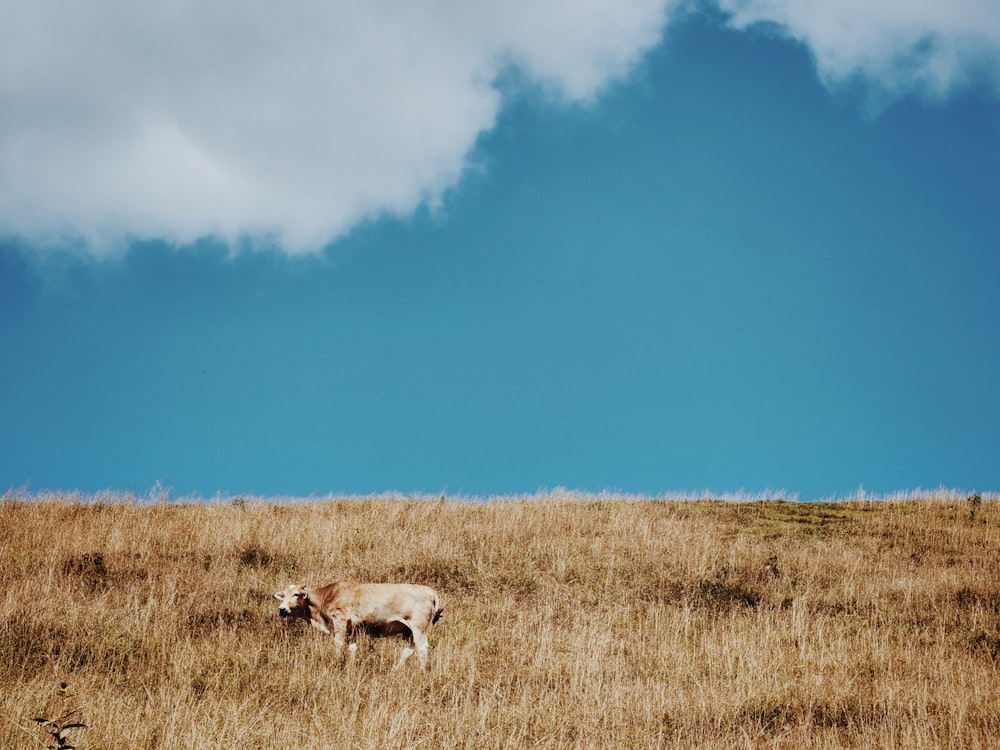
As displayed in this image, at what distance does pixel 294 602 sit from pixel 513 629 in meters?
3.27

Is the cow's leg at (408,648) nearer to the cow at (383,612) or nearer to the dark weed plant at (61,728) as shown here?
the cow at (383,612)

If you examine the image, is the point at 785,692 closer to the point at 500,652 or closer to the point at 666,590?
the point at 500,652

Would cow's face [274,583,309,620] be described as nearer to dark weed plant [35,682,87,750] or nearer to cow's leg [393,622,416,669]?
cow's leg [393,622,416,669]

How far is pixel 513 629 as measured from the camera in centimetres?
1107

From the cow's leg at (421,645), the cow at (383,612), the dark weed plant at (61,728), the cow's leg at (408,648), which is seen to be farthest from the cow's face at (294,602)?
the dark weed plant at (61,728)

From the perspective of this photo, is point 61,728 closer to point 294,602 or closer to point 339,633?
point 339,633

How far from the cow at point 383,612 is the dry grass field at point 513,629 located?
9.8 inches

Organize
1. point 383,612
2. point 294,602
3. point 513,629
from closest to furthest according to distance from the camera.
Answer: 1. point 383,612
2. point 294,602
3. point 513,629

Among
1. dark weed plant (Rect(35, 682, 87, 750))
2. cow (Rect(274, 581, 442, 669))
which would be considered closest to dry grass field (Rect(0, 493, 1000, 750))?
dark weed plant (Rect(35, 682, 87, 750))

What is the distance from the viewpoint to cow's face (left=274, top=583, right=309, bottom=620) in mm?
10484

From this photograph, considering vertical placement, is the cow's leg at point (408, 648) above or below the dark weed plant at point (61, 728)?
above

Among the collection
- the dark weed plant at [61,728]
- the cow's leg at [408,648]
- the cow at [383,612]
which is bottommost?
the dark weed plant at [61,728]

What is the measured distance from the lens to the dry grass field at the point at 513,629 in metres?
7.58

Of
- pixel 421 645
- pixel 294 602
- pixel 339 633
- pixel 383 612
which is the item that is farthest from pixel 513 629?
pixel 294 602
